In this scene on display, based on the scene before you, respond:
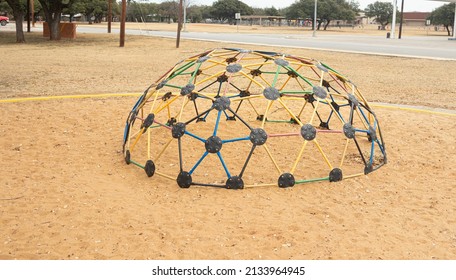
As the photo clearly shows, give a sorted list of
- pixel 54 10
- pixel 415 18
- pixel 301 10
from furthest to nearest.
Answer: pixel 415 18, pixel 301 10, pixel 54 10

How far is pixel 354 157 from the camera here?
638 centimetres

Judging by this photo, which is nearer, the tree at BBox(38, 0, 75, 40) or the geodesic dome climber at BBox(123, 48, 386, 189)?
the geodesic dome climber at BBox(123, 48, 386, 189)

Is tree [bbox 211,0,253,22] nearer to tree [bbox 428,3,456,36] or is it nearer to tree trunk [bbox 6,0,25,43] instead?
tree [bbox 428,3,456,36]

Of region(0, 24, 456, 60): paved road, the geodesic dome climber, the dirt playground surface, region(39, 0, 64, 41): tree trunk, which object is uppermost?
region(39, 0, 64, 41): tree trunk

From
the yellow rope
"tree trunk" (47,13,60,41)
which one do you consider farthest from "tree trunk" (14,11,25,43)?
the yellow rope

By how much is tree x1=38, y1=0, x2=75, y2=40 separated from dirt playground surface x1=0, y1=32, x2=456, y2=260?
20.0m

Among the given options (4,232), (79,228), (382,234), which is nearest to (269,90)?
(382,234)

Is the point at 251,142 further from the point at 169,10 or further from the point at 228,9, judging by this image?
the point at 228,9

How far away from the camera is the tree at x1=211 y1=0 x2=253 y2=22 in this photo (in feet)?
296

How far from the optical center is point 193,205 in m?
4.71

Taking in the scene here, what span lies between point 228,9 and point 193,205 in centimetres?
8920

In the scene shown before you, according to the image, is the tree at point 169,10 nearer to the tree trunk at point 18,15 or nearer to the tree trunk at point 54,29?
the tree trunk at point 54,29

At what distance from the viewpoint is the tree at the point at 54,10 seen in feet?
87.0

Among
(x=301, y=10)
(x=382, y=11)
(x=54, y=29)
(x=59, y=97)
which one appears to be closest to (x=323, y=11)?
(x=301, y=10)
